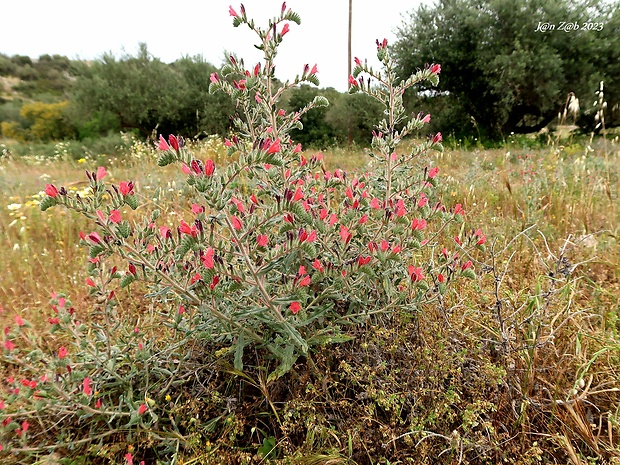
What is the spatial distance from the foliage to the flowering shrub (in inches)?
468

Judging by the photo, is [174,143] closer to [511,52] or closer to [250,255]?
[250,255]

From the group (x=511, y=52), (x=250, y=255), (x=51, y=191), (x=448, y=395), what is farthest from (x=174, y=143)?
(x=511, y=52)

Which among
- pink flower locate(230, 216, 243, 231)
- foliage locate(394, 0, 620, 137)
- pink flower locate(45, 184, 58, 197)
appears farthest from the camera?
foliage locate(394, 0, 620, 137)

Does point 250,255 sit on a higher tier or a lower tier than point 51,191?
lower

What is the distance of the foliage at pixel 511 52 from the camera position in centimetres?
1088

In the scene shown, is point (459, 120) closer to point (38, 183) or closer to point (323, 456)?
point (38, 183)

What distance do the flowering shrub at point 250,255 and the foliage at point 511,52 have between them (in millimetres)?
11897

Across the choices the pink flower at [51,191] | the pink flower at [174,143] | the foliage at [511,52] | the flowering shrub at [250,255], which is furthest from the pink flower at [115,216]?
the foliage at [511,52]

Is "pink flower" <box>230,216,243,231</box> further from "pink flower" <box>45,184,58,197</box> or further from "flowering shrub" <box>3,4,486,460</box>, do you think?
"pink flower" <box>45,184,58,197</box>

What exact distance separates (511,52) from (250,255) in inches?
534

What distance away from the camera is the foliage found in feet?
35.7

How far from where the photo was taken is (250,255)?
1287mm

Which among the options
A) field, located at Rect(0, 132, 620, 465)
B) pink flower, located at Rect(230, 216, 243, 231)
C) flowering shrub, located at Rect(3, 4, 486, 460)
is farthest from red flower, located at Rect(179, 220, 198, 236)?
field, located at Rect(0, 132, 620, 465)

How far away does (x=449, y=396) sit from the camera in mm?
1258
